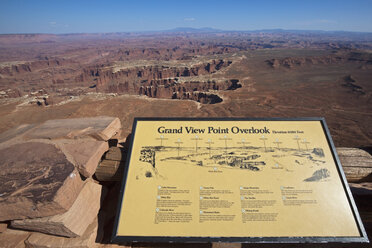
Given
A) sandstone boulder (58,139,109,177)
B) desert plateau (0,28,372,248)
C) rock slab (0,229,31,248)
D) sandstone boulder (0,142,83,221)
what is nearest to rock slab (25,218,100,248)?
desert plateau (0,28,372,248)

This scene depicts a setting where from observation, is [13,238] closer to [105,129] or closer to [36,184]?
[36,184]

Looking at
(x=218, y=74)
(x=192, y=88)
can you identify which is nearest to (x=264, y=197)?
(x=192, y=88)

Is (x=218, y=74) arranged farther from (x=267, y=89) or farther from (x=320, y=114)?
(x=320, y=114)

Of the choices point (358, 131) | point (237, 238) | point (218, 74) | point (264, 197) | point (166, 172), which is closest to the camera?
point (237, 238)

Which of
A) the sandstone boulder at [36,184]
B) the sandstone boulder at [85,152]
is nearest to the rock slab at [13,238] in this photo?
the sandstone boulder at [36,184]

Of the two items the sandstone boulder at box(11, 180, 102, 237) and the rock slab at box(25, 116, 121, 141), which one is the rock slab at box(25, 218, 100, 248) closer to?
the sandstone boulder at box(11, 180, 102, 237)

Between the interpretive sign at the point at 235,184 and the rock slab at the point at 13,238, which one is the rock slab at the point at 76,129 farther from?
the rock slab at the point at 13,238

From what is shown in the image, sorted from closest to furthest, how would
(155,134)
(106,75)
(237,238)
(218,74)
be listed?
(237,238) < (155,134) < (218,74) < (106,75)
